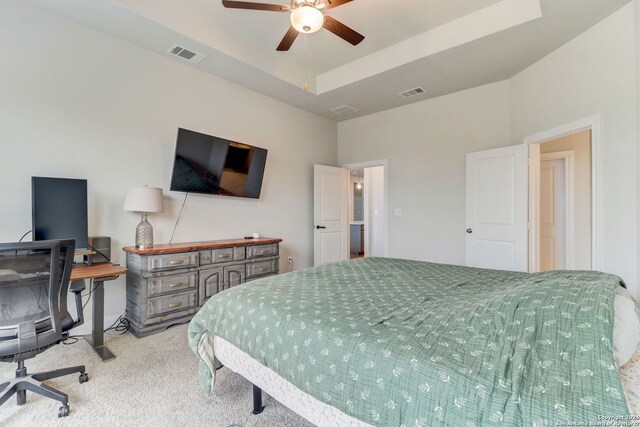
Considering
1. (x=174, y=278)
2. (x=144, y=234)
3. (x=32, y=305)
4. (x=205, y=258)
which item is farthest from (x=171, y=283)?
(x=32, y=305)

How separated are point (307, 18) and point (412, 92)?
2.47 meters

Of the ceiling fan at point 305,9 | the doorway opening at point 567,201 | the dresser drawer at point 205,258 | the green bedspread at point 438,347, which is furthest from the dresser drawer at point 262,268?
the doorway opening at point 567,201

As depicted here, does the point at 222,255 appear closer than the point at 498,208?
Yes

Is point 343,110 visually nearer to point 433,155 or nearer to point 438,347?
point 433,155

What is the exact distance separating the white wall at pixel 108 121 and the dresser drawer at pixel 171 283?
1.69 feet

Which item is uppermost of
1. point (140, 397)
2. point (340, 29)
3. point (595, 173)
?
point (340, 29)

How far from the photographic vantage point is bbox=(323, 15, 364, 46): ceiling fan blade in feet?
7.45

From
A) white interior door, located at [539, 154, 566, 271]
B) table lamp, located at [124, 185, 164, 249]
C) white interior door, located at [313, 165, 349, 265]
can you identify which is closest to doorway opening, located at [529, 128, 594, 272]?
white interior door, located at [539, 154, 566, 271]

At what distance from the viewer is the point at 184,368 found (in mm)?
2154

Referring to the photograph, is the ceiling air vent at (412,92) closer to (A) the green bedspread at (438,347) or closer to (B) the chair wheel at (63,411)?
(A) the green bedspread at (438,347)

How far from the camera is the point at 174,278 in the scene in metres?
2.88

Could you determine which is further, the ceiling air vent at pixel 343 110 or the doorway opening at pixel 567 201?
the ceiling air vent at pixel 343 110

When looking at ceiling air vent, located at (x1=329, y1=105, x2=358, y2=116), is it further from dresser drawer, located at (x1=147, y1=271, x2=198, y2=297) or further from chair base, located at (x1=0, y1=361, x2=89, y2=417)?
chair base, located at (x1=0, y1=361, x2=89, y2=417)

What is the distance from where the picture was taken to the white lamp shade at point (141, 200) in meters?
2.77
